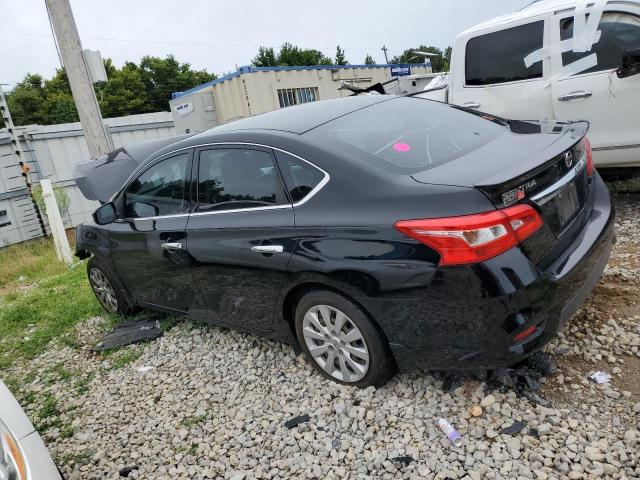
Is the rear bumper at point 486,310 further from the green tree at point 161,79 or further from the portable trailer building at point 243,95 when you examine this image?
the green tree at point 161,79

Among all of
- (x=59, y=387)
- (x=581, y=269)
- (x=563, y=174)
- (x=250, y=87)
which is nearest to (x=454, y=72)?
(x=563, y=174)

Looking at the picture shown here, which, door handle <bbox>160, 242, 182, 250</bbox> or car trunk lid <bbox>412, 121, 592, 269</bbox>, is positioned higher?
car trunk lid <bbox>412, 121, 592, 269</bbox>

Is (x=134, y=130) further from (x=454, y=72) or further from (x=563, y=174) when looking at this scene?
(x=563, y=174)

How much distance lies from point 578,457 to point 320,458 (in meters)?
1.19

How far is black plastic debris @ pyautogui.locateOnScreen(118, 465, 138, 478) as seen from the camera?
2711 millimetres

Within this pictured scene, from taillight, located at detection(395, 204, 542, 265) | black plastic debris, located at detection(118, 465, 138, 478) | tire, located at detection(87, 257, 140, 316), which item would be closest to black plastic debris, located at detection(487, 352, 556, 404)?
taillight, located at detection(395, 204, 542, 265)

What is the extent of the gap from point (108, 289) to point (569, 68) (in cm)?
488

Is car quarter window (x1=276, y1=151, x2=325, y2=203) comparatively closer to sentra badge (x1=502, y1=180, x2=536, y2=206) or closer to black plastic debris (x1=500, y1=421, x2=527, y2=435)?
sentra badge (x1=502, y1=180, x2=536, y2=206)

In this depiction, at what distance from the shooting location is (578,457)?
2084 millimetres

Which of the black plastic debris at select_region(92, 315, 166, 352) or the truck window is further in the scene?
the truck window

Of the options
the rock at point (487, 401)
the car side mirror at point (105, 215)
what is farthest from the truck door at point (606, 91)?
the car side mirror at point (105, 215)

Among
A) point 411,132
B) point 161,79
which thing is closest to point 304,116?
point 411,132

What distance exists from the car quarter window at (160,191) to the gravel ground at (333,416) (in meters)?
1.15

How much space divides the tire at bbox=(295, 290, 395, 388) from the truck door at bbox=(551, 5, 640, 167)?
320 centimetres
